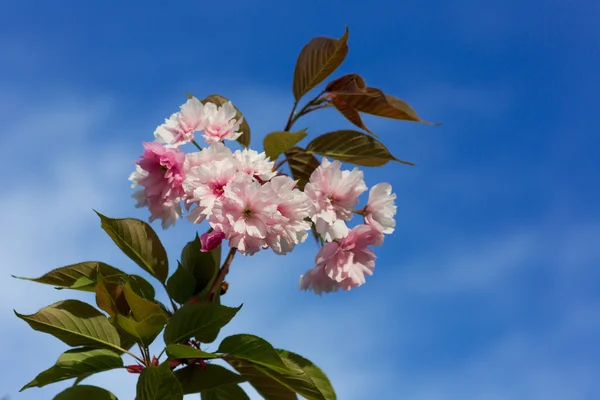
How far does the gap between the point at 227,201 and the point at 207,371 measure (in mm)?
418

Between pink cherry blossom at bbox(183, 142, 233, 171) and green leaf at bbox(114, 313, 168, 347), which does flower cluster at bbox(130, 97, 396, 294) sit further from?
green leaf at bbox(114, 313, 168, 347)

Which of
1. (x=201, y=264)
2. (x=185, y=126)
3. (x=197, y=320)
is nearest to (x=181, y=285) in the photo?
(x=201, y=264)

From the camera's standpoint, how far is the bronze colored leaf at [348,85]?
165cm

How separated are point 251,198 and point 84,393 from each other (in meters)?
0.60

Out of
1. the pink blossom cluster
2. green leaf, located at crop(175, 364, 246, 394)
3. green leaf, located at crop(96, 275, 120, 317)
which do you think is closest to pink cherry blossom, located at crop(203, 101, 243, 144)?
the pink blossom cluster

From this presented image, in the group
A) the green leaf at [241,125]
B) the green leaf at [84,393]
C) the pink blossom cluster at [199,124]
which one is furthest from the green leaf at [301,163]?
the green leaf at [84,393]

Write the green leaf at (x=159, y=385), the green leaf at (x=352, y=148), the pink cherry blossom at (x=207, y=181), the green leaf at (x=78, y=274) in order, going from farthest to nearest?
the green leaf at (x=352, y=148)
the green leaf at (x=78, y=274)
the pink cherry blossom at (x=207, y=181)
the green leaf at (x=159, y=385)

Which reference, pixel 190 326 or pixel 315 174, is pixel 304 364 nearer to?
pixel 190 326

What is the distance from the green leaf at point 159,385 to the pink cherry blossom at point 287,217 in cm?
34

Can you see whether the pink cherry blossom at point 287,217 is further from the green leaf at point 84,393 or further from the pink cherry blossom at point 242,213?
the green leaf at point 84,393

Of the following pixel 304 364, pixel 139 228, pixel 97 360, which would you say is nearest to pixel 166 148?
pixel 139 228

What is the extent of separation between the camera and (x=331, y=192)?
1.46 metres

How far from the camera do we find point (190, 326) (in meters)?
1.38

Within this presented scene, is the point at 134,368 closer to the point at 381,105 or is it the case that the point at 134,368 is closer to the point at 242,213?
the point at 242,213
